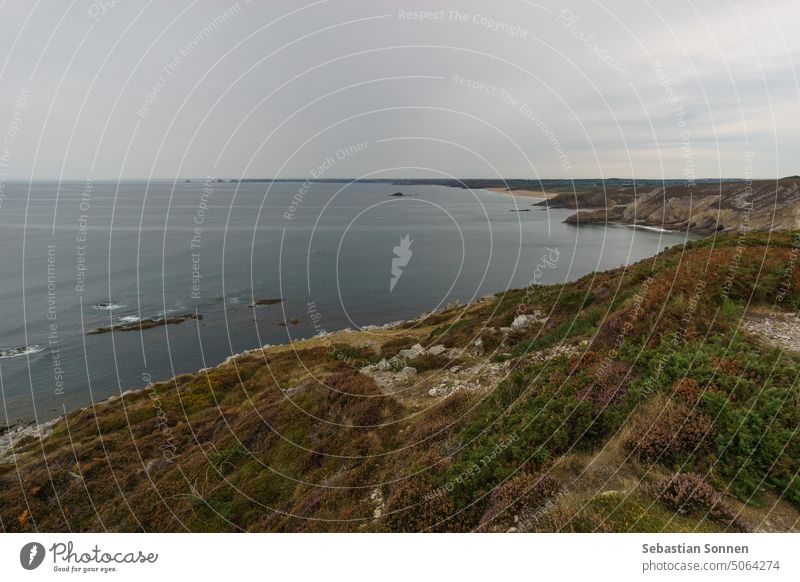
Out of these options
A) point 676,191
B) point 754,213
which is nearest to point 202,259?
point 754,213

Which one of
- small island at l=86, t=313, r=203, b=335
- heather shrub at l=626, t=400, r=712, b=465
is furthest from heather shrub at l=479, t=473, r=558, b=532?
small island at l=86, t=313, r=203, b=335

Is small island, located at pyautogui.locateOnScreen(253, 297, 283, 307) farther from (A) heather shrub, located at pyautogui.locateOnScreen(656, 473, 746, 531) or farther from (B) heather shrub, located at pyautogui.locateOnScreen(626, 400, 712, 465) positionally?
(A) heather shrub, located at pyautogui.locateOnScreen(656, 473, 746, 531)

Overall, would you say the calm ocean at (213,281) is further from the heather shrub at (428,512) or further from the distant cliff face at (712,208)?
the heather shrub at (428,512)

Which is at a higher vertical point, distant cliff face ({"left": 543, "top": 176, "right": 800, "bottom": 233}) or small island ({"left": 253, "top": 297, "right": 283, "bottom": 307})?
distant cliff face ({"left": 543, "top": 176, "right": 800, "bottom": 233})

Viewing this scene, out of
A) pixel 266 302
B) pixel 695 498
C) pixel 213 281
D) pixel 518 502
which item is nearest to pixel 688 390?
pixel 695 498

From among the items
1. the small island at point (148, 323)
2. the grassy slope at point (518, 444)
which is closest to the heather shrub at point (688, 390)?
the grassy slope at point (518, 444)
